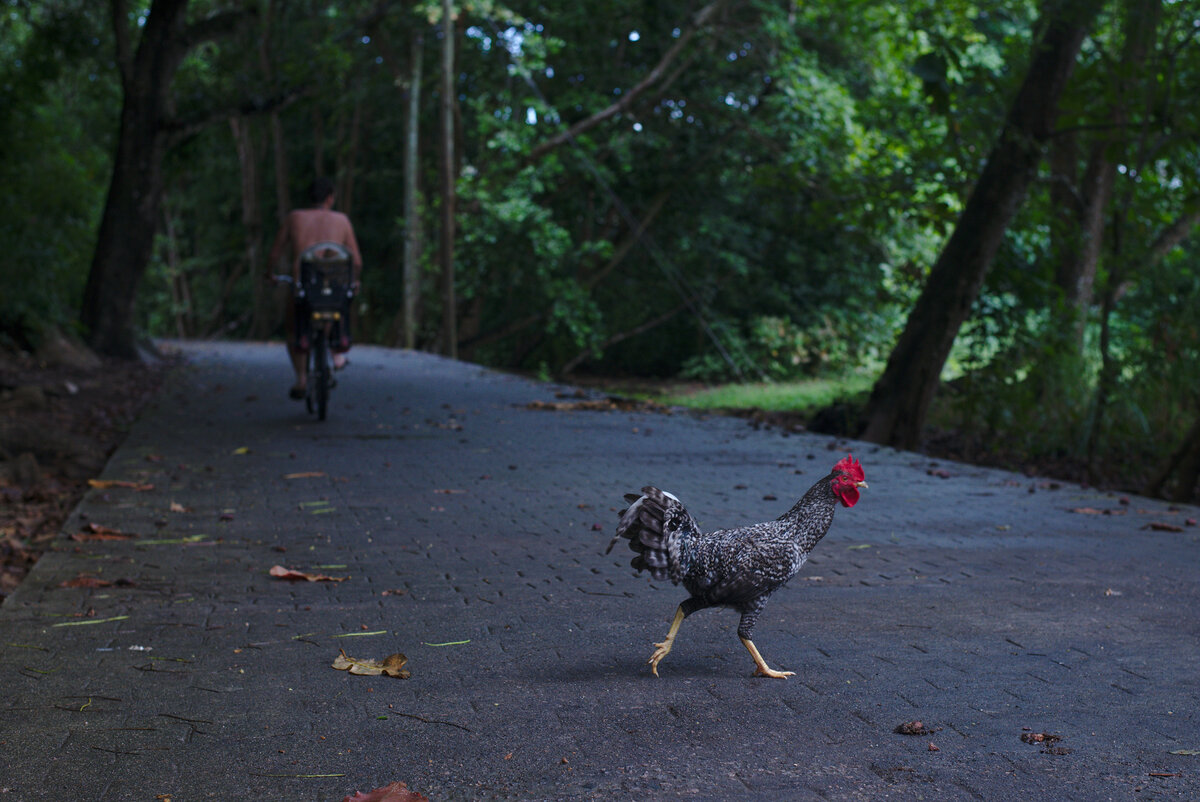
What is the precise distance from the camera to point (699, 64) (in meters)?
26.1

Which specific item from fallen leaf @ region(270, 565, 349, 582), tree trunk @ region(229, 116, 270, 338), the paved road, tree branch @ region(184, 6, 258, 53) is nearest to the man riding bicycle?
the paved road

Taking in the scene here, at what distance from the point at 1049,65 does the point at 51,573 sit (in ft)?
35.0

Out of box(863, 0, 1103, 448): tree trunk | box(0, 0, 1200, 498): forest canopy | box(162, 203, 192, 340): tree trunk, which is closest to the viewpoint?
box(863, 0, 1103, 448): tree trunk

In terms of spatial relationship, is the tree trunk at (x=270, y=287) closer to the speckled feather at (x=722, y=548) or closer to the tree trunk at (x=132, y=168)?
the tree trunk at (x=132, y=168)

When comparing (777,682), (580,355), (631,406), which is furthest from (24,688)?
(580,355)

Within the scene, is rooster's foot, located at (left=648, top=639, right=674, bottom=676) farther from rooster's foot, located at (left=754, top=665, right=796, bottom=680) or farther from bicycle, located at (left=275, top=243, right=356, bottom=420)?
bicycle, located at (left=275, top=243, right=356, bottom=420)

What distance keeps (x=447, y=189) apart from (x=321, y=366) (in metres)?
15.4

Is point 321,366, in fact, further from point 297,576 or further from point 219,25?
point 219,25

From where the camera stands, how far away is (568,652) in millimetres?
4047

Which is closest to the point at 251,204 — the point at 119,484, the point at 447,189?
the point at 447,189

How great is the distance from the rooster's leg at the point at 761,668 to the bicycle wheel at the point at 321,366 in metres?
7.75

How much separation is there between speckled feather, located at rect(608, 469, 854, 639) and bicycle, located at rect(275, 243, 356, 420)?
760 centimetres

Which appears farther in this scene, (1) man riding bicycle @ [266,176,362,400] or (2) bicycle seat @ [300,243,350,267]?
(1) man riding bicycle @ [266,176,362,400]

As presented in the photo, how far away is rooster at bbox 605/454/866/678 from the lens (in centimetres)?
354
